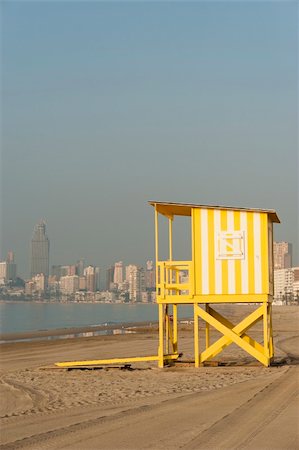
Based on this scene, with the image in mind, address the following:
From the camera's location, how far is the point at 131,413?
12.9 m

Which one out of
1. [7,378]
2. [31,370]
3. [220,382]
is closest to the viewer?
[220,382]

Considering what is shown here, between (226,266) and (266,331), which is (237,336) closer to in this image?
(266,331)

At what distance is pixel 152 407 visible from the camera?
13.6m

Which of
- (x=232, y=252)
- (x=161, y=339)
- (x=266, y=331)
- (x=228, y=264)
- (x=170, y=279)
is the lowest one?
(x=161, y=339)

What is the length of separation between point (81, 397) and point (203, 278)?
6.56m

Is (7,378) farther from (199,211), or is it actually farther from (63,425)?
(63,425)

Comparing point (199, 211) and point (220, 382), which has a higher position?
point (199, 211)

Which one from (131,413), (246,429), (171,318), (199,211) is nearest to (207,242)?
(199,211)

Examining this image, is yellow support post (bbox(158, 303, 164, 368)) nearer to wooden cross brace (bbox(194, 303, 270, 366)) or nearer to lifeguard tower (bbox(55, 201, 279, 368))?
lifeguard tower (bbox(55, 201, 279, 368))

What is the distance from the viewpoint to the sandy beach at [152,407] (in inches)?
417

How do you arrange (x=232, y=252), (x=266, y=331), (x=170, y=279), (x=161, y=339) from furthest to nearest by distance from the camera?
(x=170, y=279) → (x=161, y=339) → (x=266, y=331) → (x=232, y=252)

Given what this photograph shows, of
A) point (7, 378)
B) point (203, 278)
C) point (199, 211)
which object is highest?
point (199, 211)

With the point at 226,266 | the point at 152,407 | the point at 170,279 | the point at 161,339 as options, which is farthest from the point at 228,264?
the point at 152,407

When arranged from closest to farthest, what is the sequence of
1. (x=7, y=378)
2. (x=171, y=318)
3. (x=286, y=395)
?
(x=286, y=395) < (x=7, y=378) < (x=171, y=318)
